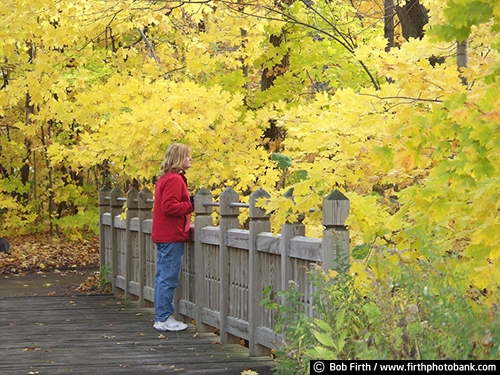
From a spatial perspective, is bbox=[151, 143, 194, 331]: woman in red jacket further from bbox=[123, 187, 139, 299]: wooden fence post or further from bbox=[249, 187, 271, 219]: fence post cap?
bbox=[123, 187, 139, 299]: wooden fence post

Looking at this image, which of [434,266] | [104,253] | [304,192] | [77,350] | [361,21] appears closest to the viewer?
[434,266]

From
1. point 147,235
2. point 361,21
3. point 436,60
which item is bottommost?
point 147,235

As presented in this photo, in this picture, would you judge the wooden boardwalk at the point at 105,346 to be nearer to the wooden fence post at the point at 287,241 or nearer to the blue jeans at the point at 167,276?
the blue jeans at the point at 167,276

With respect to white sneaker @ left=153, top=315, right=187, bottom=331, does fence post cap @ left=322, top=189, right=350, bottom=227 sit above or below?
above

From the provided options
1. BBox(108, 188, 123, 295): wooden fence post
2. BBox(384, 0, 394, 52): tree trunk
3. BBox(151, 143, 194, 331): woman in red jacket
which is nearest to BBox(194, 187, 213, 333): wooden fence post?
BBox(151, 143, 194, 331): woman in red jacket

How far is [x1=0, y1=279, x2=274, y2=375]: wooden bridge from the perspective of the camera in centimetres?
805

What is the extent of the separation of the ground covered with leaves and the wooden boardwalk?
10.4 feet

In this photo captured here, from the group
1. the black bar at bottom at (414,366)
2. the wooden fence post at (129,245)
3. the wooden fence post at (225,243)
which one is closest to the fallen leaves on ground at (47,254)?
the wooden fence post at (129,245)

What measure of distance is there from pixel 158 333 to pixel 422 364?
6.51m

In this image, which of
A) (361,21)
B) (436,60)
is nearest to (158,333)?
(436,60)

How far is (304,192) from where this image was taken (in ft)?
23.9

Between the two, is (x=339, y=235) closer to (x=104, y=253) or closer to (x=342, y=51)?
(x=342, y=51)

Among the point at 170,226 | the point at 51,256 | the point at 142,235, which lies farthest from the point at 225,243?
the point at 51,256

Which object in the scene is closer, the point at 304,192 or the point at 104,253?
the point at 304,192
